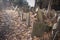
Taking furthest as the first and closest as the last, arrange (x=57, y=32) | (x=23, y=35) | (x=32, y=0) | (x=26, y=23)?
(x=32, y=0)
(x=26, y=23)
(x=23, y=35)
(x=57, y=32)

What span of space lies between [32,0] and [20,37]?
8.54ft

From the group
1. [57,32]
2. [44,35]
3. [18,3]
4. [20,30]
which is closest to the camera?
[57,32]

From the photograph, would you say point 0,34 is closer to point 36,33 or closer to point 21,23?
point 36,33

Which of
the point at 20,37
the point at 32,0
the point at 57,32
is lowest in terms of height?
the point at 20,37

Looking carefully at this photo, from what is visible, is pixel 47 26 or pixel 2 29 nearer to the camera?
pixel 47 26

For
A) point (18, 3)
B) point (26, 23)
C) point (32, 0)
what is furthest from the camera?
point (18, 3)

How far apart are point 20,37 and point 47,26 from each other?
556mm

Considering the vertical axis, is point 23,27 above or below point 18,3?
below

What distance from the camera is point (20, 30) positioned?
9.86ft

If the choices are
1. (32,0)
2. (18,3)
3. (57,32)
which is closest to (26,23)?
(57,32)

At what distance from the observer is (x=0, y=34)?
8.63ft

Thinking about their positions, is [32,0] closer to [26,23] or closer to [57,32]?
[26,23]

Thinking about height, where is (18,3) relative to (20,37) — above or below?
above

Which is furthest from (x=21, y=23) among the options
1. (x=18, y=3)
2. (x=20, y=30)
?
(x=18, y=3)
